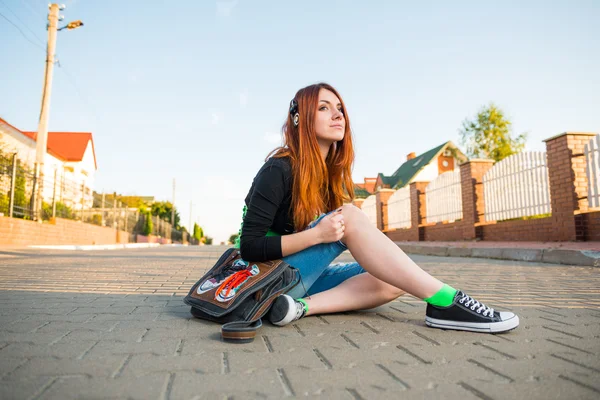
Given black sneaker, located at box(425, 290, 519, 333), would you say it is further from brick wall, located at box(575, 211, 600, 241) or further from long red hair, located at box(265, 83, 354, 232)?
brick wall, located at box(575, 211, 600, 241)

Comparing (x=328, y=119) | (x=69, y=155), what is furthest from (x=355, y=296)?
(x=69, y=155)

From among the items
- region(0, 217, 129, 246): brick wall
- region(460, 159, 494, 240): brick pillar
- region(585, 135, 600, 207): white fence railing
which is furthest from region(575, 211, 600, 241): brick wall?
region(0, 217, 129, 246): brick wall

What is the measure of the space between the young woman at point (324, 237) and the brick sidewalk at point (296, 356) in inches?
4.2

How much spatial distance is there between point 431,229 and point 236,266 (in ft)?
41.2

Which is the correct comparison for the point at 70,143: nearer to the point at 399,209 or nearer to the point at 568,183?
the point at 399,209

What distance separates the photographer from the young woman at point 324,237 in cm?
221

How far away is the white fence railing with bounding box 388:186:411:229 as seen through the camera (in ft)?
52.9

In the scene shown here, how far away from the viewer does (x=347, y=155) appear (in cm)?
283

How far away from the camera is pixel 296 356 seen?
5.59 ft

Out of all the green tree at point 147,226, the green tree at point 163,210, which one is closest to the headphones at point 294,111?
the green tree at point 147,226

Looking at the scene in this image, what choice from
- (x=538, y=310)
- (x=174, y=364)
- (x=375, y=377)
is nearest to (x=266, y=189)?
(x=174, y=364)

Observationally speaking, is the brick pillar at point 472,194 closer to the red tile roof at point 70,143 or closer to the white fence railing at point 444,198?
the white fence railing at point 444,198

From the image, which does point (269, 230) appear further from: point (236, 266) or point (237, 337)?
point (237, 337)

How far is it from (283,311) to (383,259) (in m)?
0.58
